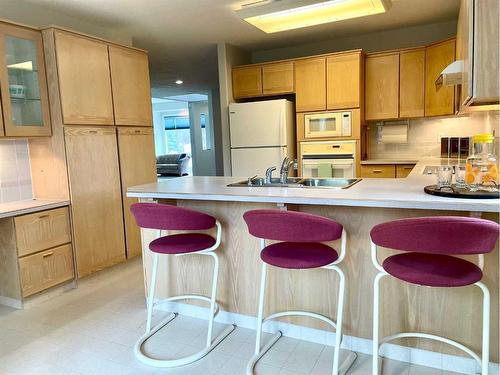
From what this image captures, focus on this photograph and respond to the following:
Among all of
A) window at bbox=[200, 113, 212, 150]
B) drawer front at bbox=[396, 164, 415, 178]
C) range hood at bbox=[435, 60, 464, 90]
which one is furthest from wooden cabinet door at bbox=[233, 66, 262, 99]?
window at bbox=[200, 113, 212, 150]

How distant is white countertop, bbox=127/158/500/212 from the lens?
5.26ft

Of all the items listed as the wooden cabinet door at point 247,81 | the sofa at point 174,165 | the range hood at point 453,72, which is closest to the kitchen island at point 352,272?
the range hood at point 453,72

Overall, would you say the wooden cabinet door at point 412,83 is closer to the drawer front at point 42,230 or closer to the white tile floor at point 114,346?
the white tile floor at point 114,346

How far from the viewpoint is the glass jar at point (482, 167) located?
5.98 feet

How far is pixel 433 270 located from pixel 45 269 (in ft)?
9.10

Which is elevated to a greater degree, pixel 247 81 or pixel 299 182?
pixel 247 81

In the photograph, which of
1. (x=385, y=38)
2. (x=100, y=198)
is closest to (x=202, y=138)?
(x=385, y=38)

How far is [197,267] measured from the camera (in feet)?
8.38

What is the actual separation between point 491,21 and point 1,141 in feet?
11.2

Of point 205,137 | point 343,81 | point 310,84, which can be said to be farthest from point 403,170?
point 205,137

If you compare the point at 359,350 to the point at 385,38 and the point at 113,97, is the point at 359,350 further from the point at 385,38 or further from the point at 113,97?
the point at 385,38

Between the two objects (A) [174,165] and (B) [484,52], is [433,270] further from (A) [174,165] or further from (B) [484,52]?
(A) [174,165]

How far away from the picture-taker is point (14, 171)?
3.14 meters

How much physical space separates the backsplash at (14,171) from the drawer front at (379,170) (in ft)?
11.4
